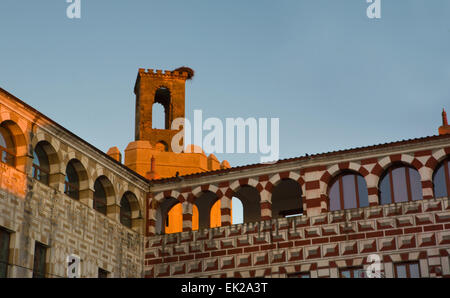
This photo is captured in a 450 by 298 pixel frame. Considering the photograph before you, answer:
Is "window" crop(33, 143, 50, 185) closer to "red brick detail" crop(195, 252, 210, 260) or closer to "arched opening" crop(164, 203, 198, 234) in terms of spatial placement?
"red brick detail" crop(195, 252, 210, 260)

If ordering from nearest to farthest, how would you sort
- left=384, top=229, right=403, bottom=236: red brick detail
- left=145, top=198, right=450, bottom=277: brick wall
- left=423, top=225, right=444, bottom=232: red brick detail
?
left=423, top=225, right=444, bottom=232: red brick detail, left=145, top=198, right=450, bottom=277: brick wall, left=384, top=229, right=403, bottom=236: red brick detail

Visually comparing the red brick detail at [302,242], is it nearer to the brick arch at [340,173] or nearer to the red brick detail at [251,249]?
the brick arch at [340,173]

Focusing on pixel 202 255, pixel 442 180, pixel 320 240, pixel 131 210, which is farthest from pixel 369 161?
pixel 131 210

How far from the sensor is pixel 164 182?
29141mm

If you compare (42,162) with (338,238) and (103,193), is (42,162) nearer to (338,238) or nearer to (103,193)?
(103,193)

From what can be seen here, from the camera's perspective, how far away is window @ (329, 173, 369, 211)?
2623 centimetres

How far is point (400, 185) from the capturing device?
1021 inches

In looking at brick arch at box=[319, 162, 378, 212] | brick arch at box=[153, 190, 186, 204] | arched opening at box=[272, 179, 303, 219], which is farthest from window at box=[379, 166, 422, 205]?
brick arch at box=[153, 190, 186, 204]

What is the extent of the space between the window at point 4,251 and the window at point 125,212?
19.5ft

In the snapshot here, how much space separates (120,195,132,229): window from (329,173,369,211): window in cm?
656

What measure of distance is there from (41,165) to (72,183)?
1.53 meters

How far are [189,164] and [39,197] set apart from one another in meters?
12.6
